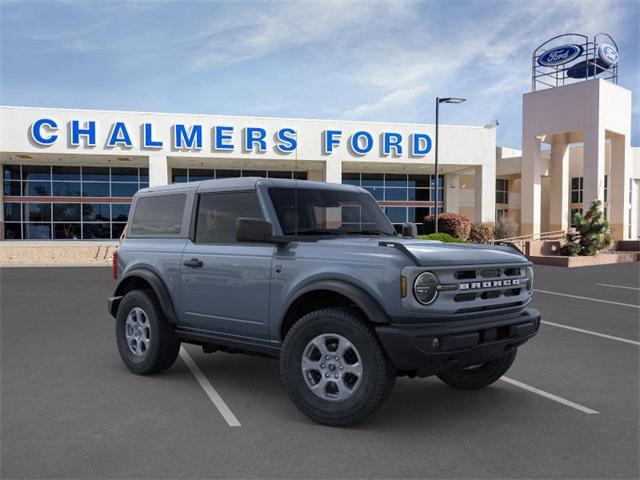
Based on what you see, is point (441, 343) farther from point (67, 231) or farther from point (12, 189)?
point (12, 189)

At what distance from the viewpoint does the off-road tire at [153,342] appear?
6020 millimetres

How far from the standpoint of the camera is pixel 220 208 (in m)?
5.84

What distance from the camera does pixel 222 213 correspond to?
579 cm

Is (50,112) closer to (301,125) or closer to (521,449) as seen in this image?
(301,125)

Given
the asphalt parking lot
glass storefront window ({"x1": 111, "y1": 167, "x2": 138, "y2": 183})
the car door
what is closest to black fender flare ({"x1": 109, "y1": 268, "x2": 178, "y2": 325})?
the car door

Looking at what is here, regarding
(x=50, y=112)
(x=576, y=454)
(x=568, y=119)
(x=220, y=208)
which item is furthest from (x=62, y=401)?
(x=568, y=119)

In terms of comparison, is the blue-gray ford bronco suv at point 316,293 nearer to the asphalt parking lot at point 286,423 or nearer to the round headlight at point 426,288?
the round headlight at point 426,288

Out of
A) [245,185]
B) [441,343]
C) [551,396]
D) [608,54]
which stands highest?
[608,54]

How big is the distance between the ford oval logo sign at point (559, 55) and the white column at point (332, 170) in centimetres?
1429

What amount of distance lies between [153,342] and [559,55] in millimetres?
35353

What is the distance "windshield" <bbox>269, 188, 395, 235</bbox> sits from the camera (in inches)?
215

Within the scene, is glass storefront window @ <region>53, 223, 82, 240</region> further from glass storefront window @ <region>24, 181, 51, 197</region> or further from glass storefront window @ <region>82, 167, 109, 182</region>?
glass storefront window @ <region>82, 167, 109, 182</region>

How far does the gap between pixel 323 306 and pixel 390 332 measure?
37.6 inches

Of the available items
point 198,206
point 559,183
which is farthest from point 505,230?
point 198,206
